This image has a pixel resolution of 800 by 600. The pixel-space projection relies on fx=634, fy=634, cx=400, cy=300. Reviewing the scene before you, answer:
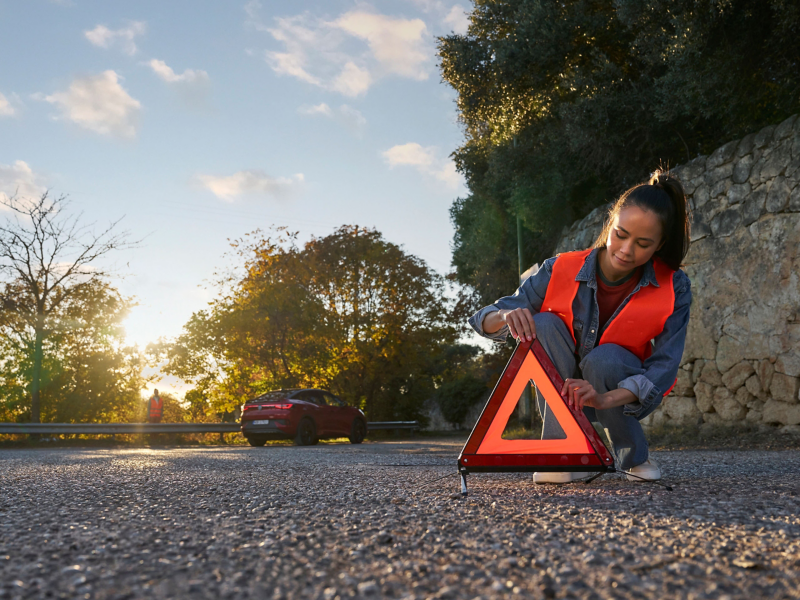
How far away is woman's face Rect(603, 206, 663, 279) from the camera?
10.1ft

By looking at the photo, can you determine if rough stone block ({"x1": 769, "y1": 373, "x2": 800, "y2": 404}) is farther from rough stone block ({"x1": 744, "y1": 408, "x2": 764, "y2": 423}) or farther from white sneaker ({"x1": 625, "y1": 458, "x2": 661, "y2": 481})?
white sneaker ({"x1": 625, "y1": 458, "x2": 661, "y2": 481})

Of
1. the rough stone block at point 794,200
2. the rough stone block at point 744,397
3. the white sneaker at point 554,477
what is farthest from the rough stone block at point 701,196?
the white sneaker at point 554,477

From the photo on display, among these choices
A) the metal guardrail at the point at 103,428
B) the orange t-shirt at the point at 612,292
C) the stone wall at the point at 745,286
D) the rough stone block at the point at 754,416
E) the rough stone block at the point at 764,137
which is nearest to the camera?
the orange t-shirt at the point at 612,292

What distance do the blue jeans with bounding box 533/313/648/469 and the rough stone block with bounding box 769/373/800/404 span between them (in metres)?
6.84

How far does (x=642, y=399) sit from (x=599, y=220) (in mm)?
10789

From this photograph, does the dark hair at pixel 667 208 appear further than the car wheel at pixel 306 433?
No

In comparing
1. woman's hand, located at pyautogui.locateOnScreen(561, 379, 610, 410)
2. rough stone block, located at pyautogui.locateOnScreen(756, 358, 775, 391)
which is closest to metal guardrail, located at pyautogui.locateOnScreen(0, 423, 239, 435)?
rough stone block, located at pyautogui.locateOnScreen(756, 358, 775, 391)

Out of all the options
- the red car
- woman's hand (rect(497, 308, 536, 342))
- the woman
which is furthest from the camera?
the red car

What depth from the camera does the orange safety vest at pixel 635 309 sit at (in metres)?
3.15

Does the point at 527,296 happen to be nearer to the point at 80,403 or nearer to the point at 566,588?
the point at 566,588

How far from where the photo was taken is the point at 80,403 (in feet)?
56.4

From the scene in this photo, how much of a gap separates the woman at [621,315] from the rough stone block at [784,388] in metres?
6.83

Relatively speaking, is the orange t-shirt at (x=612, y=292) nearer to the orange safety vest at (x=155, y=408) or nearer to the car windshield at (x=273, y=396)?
the car windshield at (x=273, y=396)

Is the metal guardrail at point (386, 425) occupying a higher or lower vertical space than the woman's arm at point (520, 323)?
lower
